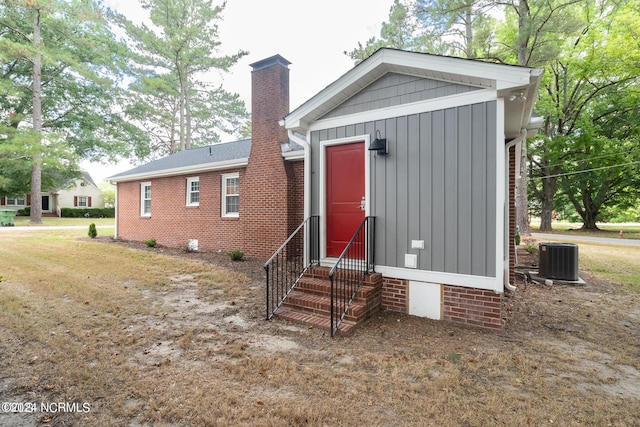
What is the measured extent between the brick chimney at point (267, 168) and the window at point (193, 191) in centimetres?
258

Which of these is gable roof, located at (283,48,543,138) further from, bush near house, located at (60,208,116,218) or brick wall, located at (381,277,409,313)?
bush near house, located at (60,208,116,218)

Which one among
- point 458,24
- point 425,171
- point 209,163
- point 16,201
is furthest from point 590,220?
point 16,201

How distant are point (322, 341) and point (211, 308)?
2.15 meters

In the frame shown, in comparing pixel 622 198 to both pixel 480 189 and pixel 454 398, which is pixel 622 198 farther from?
pixel 454 398

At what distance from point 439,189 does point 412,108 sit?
1302mm

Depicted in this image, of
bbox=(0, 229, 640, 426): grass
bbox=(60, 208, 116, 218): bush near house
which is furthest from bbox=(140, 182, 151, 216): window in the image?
bbox=(60, 208, 116, 218): bush near house

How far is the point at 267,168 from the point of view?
8.64 m

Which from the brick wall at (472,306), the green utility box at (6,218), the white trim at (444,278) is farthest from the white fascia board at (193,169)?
the green utility box at (6,218)

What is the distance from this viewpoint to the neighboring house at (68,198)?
29.8 m

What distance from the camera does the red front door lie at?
527cm

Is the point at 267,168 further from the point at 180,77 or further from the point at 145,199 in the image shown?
the point at 180,77

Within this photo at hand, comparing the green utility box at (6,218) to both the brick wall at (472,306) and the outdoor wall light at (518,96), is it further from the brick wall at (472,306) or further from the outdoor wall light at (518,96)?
the outdoor wall light at (518,96)

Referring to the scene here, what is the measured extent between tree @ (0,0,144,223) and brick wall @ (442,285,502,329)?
20.7 metres

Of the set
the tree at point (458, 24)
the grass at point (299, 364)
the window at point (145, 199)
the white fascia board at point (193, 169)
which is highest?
the tree at point (458, 24)
